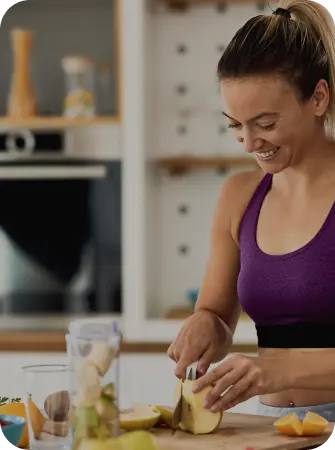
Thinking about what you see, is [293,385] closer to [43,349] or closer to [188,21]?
[43,349]

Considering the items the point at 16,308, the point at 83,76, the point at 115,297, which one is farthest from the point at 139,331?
the point at 83,76

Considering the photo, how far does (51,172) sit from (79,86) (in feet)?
1.10

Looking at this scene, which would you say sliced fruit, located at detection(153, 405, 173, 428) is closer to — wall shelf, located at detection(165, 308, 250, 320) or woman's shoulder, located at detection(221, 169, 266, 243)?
woman's shoulder, located at detection(221, 169, 266, 243)

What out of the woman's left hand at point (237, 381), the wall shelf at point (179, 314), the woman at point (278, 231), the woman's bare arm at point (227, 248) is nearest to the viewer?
the woman's left hand at point (237, 381)

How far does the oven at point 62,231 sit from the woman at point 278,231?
1.84 metres

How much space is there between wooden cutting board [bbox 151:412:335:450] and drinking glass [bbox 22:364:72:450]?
0.16 meters

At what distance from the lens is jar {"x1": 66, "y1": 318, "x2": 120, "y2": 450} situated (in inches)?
53.3

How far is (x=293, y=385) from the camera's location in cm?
165

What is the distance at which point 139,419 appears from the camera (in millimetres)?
1594

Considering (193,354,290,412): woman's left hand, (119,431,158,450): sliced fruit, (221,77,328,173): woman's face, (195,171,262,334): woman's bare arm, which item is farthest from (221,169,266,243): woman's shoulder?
(119,431,158,450): sliced fruit

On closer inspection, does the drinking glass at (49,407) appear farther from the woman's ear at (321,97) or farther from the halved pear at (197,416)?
the woman's ear at (321,97)

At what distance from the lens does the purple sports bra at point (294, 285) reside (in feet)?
5.98

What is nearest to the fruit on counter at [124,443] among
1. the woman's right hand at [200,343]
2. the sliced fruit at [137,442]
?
the sliced fruit at [137,442]

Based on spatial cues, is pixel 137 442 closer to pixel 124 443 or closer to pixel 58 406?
pixel 124 443
